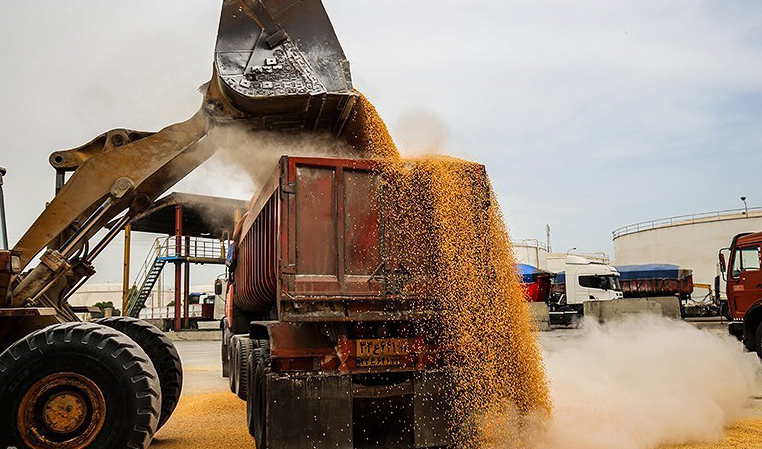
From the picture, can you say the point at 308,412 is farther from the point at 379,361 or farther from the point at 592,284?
the point at 592,284

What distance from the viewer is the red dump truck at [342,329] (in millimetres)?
5527

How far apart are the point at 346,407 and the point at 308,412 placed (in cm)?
34

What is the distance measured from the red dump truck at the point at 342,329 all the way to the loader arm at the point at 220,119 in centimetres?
102

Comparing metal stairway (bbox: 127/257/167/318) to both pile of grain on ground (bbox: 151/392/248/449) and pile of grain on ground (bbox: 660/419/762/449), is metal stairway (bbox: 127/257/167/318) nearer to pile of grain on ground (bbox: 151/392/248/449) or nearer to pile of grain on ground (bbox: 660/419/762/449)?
pile of grain on ground (bbox: 151/392/248/449)

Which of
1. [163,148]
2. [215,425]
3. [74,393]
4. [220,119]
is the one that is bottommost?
[215,425]

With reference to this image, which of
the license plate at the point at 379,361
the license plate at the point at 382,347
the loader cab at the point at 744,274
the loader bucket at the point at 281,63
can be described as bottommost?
the license plate at the point at 379,361

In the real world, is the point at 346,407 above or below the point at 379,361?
below

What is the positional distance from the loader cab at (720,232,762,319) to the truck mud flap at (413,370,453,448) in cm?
931

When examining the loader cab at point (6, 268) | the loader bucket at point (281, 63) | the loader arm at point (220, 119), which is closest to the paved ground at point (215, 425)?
the loader arm at point (220, 119)

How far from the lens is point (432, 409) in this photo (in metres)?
5.80

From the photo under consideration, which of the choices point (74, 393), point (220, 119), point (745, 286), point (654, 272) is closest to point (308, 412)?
point (74, 393)

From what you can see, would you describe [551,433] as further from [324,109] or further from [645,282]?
[645,282]

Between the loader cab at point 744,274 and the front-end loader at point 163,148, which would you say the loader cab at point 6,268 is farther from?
the loader cab at point 744,274

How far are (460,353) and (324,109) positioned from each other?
2.96 meters
